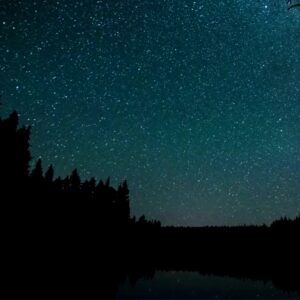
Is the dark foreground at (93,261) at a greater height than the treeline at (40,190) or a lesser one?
lesser

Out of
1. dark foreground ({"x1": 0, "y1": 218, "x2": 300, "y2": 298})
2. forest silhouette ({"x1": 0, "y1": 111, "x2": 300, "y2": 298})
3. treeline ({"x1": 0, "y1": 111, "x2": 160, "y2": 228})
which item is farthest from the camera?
treeline ({"x1": 0, "y1": 111, "x2": 160, "y2": 228})

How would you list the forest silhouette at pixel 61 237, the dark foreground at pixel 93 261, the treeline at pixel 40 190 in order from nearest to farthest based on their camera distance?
the dark foreground at pixel 93 261 → the forest silhouette at pixel 61 237 → the treeline at pixel 40 190

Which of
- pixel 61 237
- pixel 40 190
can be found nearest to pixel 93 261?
pixel 61 237

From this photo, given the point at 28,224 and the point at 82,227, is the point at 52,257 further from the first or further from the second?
the point at 82,227

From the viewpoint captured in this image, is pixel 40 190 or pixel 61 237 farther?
pixel 61 237

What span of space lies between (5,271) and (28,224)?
11046mm

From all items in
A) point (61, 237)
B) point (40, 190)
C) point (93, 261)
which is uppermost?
point (40, 190)

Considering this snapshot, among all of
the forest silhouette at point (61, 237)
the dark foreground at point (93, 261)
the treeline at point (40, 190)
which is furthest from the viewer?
the treeline at point (40, 190)

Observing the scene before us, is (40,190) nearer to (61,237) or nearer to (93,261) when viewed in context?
(61,237)

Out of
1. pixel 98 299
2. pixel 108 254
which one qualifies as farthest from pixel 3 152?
pixel 108 254

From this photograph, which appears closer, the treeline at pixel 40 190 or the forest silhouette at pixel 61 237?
the forest silhouette at pixel 61 237

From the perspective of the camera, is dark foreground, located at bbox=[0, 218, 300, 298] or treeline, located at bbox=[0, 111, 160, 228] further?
treeline, located at bbox=[0, 111, 160, 228]

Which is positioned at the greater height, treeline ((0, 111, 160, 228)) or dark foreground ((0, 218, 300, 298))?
treeline ((0, 111, 160, 228))

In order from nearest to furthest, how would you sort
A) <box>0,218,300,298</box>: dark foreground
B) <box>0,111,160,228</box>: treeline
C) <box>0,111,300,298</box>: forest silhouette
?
<box>0,218,300,298</box>: dark foreground
<box>0,111,300,298</box>: forest silhouette
<box>0,111,160,228</box>: treeline
